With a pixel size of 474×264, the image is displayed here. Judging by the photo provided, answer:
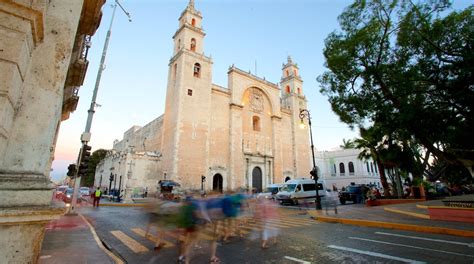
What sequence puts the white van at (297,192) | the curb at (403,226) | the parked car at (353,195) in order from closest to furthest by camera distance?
the curb at (403,226), the white van at (297,192), the parked car at (353,195)

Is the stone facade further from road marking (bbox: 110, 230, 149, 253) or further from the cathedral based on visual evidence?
the cathedral

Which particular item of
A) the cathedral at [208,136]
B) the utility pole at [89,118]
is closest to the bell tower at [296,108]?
the cathedral at [208,136]

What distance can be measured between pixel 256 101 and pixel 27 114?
1311 inches

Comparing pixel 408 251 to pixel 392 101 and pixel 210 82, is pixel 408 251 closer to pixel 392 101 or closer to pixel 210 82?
pixel 392 101

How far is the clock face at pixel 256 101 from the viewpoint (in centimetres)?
3455

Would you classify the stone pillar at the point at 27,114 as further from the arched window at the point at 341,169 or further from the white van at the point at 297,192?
the arched window at the point at 341,169

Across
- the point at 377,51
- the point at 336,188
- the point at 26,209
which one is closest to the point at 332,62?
the point at 377,51

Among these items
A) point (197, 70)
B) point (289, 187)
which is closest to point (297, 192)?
point (289, 187)

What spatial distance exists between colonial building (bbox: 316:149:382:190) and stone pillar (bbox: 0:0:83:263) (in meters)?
44.7

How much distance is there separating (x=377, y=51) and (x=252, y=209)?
9919 millimetres

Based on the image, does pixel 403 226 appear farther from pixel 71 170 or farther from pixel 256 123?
pixel 256 123

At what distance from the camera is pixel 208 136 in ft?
91.2

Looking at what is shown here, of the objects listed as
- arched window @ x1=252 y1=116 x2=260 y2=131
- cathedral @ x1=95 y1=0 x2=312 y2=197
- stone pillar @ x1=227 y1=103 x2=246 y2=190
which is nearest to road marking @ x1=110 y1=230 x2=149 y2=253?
cathedral @ x1=95 y1=0 x2=312 y2=197

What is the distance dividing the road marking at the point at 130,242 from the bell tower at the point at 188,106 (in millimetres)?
16706
